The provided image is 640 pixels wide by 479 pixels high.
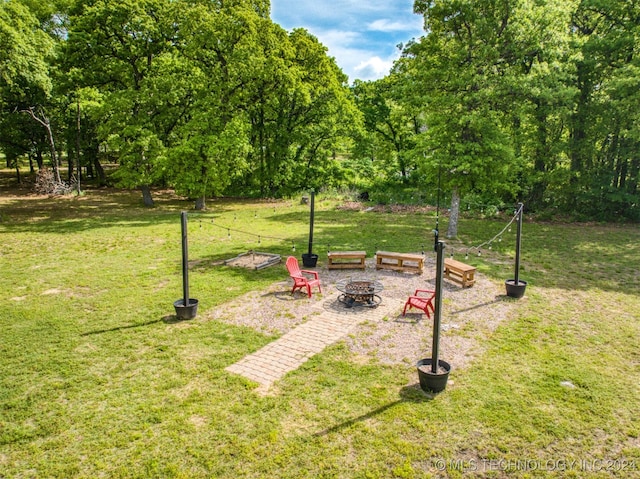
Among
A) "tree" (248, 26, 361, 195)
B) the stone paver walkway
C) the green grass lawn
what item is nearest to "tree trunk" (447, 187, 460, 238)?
the green grass lawn

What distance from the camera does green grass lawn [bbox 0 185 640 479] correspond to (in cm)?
523

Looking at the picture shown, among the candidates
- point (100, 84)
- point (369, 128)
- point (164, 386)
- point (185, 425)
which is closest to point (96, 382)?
point (164, 386)

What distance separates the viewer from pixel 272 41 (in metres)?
25.1

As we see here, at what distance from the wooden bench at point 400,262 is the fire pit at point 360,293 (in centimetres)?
262

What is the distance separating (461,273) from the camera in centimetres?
1156

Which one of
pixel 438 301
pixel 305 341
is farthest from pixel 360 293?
pixel 438 301

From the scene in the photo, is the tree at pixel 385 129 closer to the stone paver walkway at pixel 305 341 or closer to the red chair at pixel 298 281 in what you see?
the red chair at pixel 298 281

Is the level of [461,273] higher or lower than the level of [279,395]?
higher

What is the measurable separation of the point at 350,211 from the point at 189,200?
12192 mm

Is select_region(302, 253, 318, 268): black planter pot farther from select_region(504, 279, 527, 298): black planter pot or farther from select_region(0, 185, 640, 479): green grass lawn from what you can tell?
select_region(504, 279, 527, 298): black planter pot

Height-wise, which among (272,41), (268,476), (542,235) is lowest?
(268,476)

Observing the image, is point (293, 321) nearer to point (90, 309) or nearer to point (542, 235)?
point (90, 309)

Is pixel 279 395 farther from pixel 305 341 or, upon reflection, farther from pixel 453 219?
pixel 453 219

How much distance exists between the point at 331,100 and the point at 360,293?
2134cm
